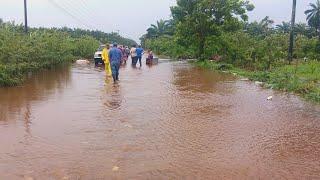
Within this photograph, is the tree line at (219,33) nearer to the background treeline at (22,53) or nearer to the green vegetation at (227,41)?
the green vegetation at (227,41)

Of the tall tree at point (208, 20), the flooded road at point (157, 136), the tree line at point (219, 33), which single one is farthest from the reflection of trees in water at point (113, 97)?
the tall tree at point (208, 20)

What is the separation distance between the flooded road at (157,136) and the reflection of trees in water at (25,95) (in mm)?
29

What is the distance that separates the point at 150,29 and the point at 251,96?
72.5m

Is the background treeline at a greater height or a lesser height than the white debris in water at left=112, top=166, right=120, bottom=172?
greater

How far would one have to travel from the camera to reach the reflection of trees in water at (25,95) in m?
11.1

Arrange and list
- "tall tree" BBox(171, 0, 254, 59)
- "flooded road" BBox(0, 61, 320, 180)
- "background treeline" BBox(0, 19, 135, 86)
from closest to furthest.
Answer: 1. "flooded road" BBox(0, 61, 320, 180)
2. "background treeline" BBox(0, 19, 135, 86)
3. "tall tree" BBox(171, 0, 254, 59)

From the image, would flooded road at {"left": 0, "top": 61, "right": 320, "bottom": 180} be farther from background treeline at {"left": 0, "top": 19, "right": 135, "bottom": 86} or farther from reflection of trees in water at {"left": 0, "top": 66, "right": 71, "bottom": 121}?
background treeline at {"left": 0, "top": 19, "right": 135, "bottom": 86}

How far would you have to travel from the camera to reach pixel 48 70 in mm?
25547

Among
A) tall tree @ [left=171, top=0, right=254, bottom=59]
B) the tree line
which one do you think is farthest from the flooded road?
tall tree @ [left=171, top=0, right=254, bottom=59]

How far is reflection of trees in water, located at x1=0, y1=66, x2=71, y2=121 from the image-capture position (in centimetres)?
A: 1115

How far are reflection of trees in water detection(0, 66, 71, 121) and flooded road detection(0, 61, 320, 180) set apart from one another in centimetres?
3

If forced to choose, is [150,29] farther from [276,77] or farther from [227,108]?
[227,108]

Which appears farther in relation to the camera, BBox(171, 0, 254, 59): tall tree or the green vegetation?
BBox(171, 0, 254, 59): tall tree

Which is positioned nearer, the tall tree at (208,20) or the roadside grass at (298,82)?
the roadside grass at (298,82)
